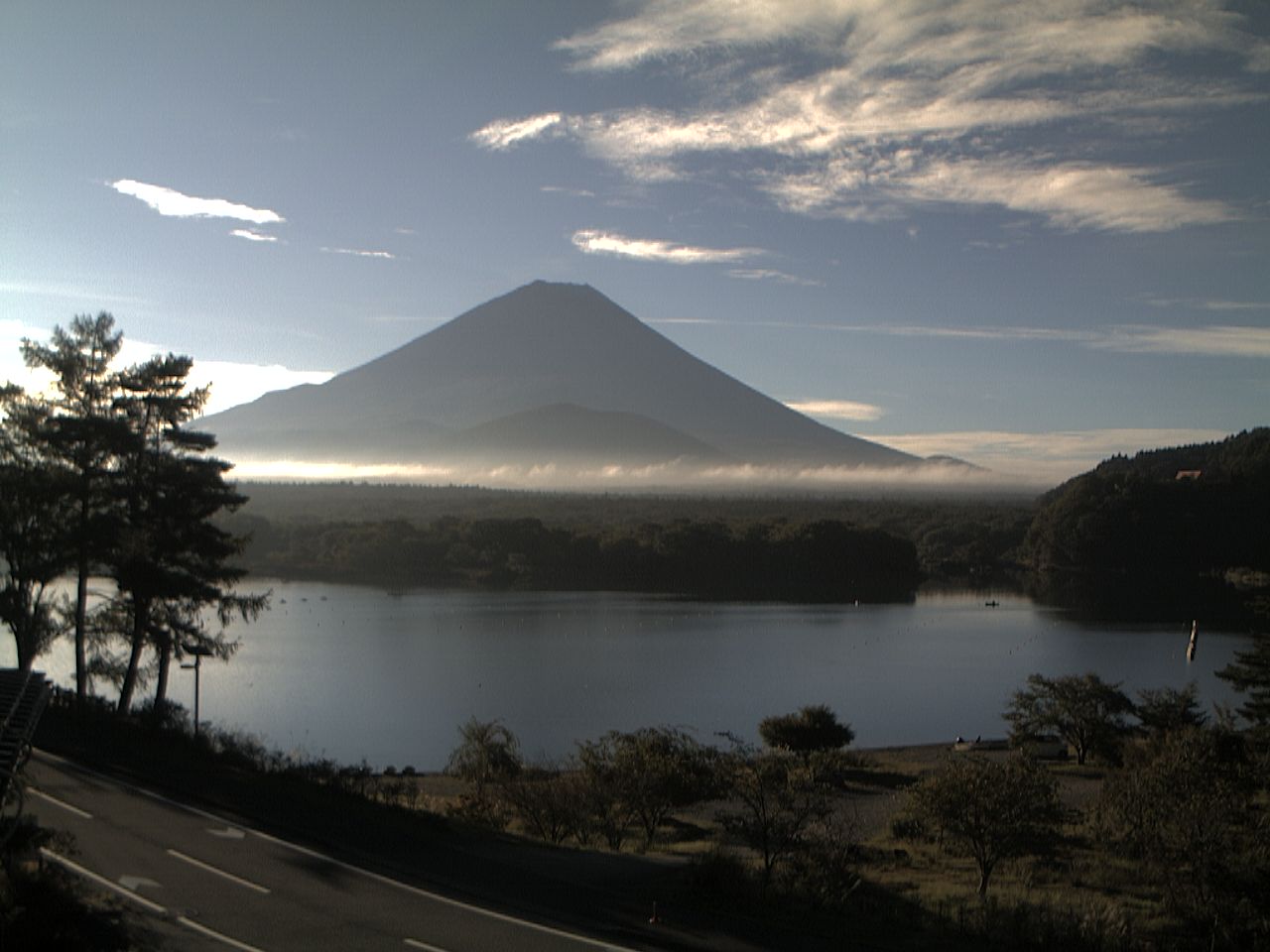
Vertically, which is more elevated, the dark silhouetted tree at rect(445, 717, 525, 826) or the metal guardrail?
the metal guardrail

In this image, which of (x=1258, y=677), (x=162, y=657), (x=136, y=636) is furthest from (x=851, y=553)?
(x=136, y=636)

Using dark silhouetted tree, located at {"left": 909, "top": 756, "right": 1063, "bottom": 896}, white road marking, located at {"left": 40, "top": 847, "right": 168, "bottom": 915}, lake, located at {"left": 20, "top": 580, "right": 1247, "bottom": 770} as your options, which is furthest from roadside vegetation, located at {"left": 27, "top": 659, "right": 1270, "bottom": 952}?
lake, located at {"left": 20, "top": 580, "right": 1247, "bottom": 770}

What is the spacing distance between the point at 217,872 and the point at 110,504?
386 inches

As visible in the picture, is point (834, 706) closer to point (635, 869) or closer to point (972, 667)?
point (972, 667)

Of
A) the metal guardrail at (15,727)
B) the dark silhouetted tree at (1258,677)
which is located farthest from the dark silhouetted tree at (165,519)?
the dark silhouetted tree at (1258,677)

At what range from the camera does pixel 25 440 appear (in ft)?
51.6

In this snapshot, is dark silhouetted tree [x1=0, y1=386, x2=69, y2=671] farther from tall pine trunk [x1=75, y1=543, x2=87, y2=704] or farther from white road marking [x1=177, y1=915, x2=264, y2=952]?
white road marking [x1=177, y1=915, x2=264, y2=952]

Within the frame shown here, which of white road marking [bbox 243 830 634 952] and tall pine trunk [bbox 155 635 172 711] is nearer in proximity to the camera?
white road marking [bbox 243 830 634 952]

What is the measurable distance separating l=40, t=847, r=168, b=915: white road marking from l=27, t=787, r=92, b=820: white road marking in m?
1.35

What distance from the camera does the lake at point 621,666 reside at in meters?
25.1

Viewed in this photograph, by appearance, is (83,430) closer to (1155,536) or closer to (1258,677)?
(1258,677)

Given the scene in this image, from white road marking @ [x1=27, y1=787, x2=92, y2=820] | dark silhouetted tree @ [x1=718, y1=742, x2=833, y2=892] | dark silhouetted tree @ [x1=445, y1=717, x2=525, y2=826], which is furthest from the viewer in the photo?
dark silhouetted tree @ [x1=445, y1=717, x2=525, y2=826]

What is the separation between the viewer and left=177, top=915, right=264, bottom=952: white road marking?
6609 millimetres

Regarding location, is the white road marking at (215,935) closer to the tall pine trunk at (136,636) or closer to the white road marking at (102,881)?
the white road marking at (102,881)
